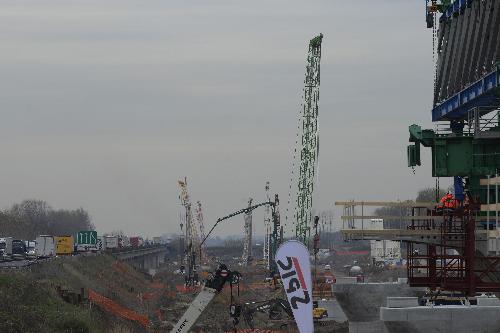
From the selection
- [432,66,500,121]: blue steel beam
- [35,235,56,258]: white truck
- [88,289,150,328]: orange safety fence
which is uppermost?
[432,66,500,121]: blue steel beam

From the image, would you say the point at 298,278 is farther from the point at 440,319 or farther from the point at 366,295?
the point at 366,295

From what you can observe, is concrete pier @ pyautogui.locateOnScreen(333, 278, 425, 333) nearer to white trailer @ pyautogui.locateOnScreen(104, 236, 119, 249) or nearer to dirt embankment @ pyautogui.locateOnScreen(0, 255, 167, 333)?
dirt embankment @ pyautogui.locateOnScreen(0, 255, 167, 333)

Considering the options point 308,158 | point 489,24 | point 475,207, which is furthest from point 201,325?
point 308,158

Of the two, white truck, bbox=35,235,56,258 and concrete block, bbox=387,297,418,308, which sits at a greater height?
white truck, bbox=35,235,56,258

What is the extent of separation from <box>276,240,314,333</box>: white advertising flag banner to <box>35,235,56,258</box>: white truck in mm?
82754

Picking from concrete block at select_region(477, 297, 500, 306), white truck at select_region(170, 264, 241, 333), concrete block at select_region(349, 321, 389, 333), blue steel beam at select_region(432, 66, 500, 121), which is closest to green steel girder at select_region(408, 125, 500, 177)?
blue steel beam at select_region(432, 66, 500, 121)

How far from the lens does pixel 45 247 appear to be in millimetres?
107438

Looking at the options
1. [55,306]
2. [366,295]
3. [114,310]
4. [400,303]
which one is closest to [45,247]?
[114,310]

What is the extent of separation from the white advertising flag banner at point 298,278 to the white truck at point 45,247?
272 feet

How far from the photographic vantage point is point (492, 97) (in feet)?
128

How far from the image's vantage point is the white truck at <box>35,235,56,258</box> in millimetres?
106406

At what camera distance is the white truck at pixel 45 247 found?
106 m

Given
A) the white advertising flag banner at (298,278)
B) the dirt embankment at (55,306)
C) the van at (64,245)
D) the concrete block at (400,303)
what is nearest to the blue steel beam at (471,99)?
the concrete block at (400,303)

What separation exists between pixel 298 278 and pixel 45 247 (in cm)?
8471
